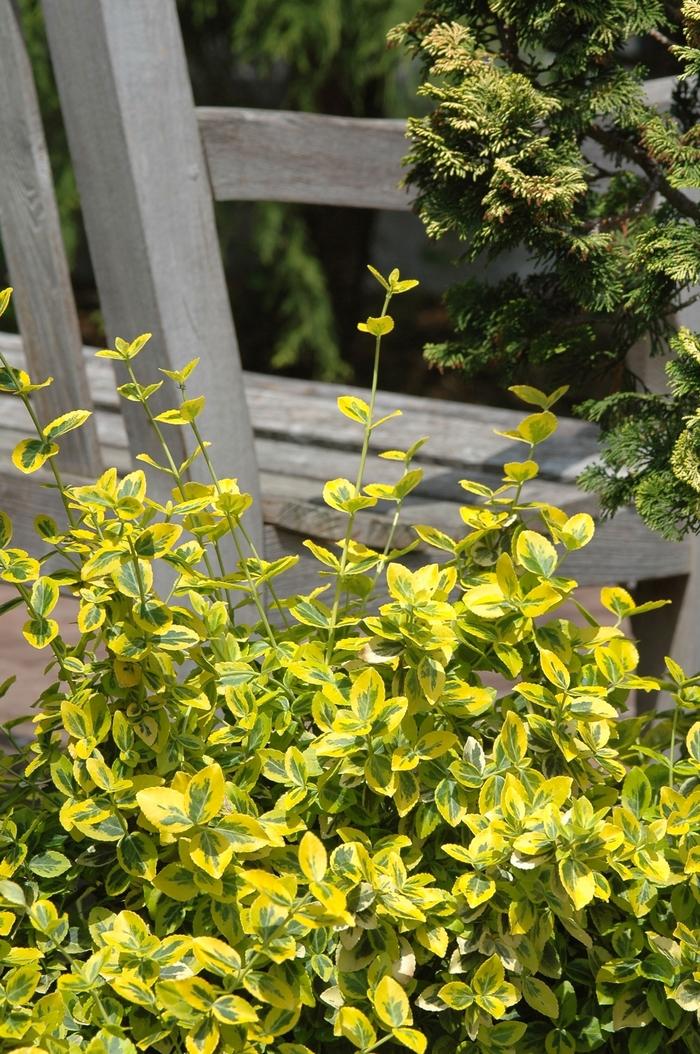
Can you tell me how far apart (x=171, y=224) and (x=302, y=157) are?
15.3 inches

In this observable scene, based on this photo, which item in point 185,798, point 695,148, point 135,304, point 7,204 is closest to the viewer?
point 185,798

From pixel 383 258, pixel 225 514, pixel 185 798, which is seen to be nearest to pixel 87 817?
pixel 185 798

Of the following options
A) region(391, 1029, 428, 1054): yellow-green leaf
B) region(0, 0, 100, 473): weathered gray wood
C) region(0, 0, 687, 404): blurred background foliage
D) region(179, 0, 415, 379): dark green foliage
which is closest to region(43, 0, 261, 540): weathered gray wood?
region(0, 0, 100, 473): weathered gray wood

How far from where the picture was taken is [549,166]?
57.6 inches

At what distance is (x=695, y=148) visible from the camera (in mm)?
1517

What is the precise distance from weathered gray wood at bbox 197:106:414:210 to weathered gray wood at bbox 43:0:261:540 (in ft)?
0.22

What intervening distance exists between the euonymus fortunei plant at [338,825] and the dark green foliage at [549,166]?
7.1 inches

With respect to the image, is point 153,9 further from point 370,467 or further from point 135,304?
point 370,467

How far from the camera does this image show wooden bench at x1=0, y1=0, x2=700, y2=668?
6.03ft

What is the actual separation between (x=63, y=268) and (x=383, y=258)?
6.53 metres

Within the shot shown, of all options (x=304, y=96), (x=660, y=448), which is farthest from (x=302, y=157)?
(x=304, y=96)

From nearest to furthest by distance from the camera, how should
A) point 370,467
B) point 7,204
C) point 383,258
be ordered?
point 7,204 → point 370,467 → point 383,258

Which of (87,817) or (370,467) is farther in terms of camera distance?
(370,467)

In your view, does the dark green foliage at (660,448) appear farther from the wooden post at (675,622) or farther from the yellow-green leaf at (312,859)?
the wooden post at (675,622)
